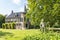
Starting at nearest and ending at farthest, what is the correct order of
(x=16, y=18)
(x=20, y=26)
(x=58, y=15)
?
(x=58, y=15)
(x=20, y=26)
(x=16, y=18)

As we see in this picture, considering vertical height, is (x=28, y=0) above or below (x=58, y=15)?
above

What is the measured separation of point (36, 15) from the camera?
113ft

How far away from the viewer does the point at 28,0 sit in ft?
116

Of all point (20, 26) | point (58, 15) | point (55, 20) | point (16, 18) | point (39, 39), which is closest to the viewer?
point (39, 39)

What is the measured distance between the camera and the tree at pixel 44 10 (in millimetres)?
31288

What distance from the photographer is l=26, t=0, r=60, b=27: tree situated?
3129 centimetres

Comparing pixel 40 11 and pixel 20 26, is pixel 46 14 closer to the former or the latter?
pixel 40 11

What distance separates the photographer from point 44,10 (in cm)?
3278

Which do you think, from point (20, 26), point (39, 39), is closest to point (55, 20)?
point (39, 39)

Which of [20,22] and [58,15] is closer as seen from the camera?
[58,15]

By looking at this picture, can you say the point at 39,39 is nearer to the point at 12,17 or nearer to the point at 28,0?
the point at 28,0

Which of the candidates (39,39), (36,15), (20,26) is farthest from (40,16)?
(20,26)

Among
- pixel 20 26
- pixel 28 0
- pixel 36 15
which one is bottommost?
pixel 20 26

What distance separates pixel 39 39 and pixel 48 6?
702 inches
